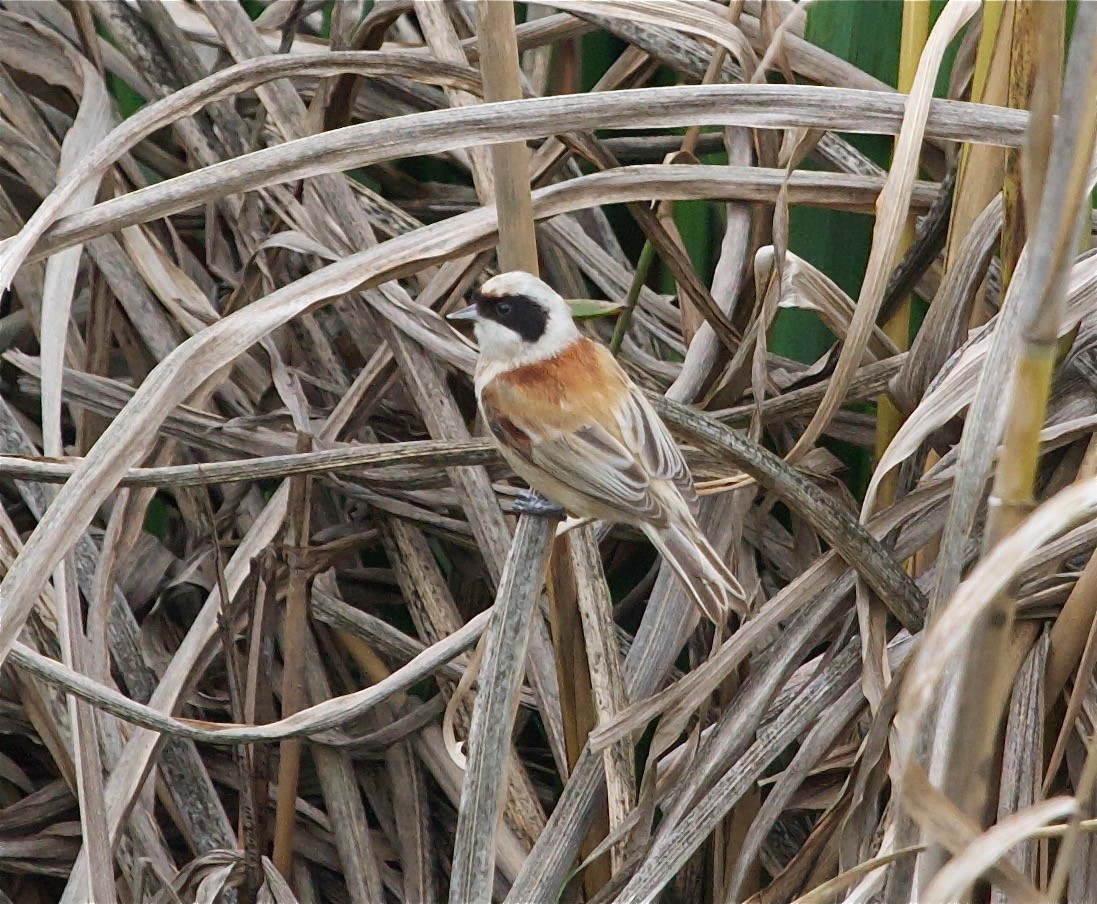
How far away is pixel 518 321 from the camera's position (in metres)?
1.89

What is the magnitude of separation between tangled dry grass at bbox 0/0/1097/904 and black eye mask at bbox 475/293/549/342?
0.33 ft

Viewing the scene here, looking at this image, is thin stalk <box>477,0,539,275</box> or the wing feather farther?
the wing feather

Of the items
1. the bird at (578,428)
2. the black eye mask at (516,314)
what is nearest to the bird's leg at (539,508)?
the bird at (578,428)

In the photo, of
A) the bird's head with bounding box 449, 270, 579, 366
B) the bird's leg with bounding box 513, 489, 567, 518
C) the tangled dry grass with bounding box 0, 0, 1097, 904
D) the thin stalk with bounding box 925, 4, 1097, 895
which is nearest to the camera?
the thin stalk with bounding box 925, 4, 1097, 895

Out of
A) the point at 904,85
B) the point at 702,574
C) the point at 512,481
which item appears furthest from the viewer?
the point at 512,481

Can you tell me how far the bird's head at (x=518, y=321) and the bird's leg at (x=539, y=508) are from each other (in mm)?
237

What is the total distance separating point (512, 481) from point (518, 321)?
51 centimetres

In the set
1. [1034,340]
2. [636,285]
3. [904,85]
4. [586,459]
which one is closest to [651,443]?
[586,459]

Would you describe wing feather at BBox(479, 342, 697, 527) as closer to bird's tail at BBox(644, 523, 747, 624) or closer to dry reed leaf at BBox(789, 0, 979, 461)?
bird's tail at BBox(644, 523, 747, 624)

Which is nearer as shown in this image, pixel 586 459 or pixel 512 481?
pixel 586 459

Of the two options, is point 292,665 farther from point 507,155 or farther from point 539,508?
point 507,155

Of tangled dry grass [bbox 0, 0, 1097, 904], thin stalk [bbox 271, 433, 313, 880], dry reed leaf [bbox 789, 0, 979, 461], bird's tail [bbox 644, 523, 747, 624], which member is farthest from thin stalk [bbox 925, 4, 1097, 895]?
thin stalk [bbox 271, 433, 313, 880]

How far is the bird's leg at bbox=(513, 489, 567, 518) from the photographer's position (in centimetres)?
155

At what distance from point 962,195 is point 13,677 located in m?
1.75
